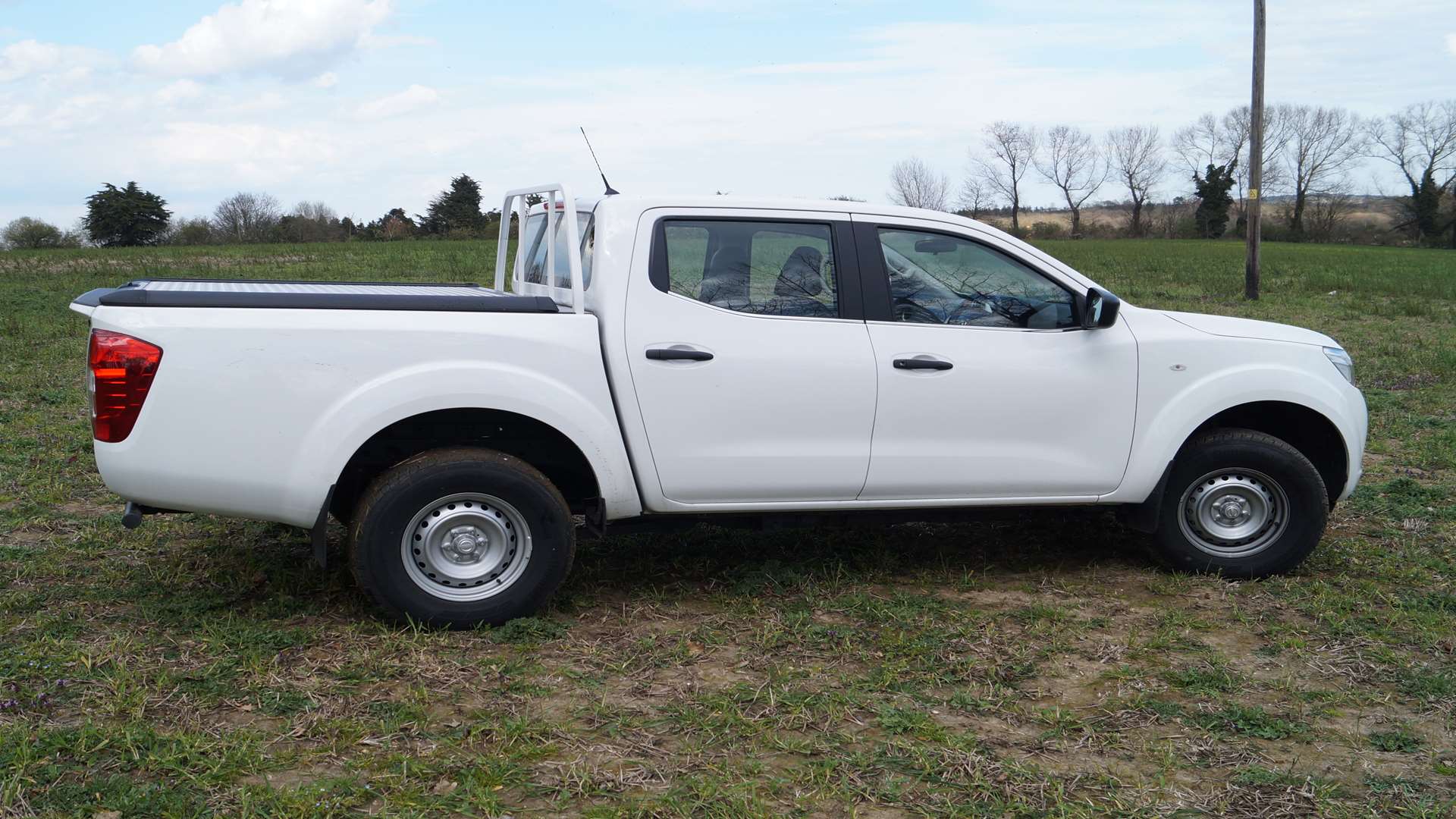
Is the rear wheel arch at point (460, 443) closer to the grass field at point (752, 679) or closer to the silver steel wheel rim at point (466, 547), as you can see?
the silver steel wheel rim at point (466, 547)

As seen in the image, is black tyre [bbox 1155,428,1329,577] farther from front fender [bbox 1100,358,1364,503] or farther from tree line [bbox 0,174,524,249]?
tree line [bbox 0,174,524,249]

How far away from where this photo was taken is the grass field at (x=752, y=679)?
3553 mm

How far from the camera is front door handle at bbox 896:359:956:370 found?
514cm

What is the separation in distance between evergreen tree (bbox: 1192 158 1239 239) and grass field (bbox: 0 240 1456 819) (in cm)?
6277

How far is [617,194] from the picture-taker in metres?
5.14

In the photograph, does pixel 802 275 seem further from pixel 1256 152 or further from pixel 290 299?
pixel 1256 152

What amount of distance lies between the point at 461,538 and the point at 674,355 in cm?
111

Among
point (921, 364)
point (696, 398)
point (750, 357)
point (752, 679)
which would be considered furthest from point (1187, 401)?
point (752, 679)

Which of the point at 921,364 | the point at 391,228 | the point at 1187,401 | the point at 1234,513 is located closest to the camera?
the point at 921,364

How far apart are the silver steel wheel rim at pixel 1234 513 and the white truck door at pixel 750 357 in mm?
1687

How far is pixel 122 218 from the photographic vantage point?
156ft

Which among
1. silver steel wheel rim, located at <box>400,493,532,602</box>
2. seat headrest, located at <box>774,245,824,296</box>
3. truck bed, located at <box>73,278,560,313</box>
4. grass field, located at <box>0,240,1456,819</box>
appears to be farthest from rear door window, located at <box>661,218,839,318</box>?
grass field, located at <box>0,240,1456,819</box>

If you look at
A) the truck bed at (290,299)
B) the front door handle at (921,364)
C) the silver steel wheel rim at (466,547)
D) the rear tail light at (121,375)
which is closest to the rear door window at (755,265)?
the front door handle at (921,364)

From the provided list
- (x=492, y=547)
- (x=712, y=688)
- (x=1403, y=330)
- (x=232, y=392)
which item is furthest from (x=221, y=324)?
(x=1403, y=330)
